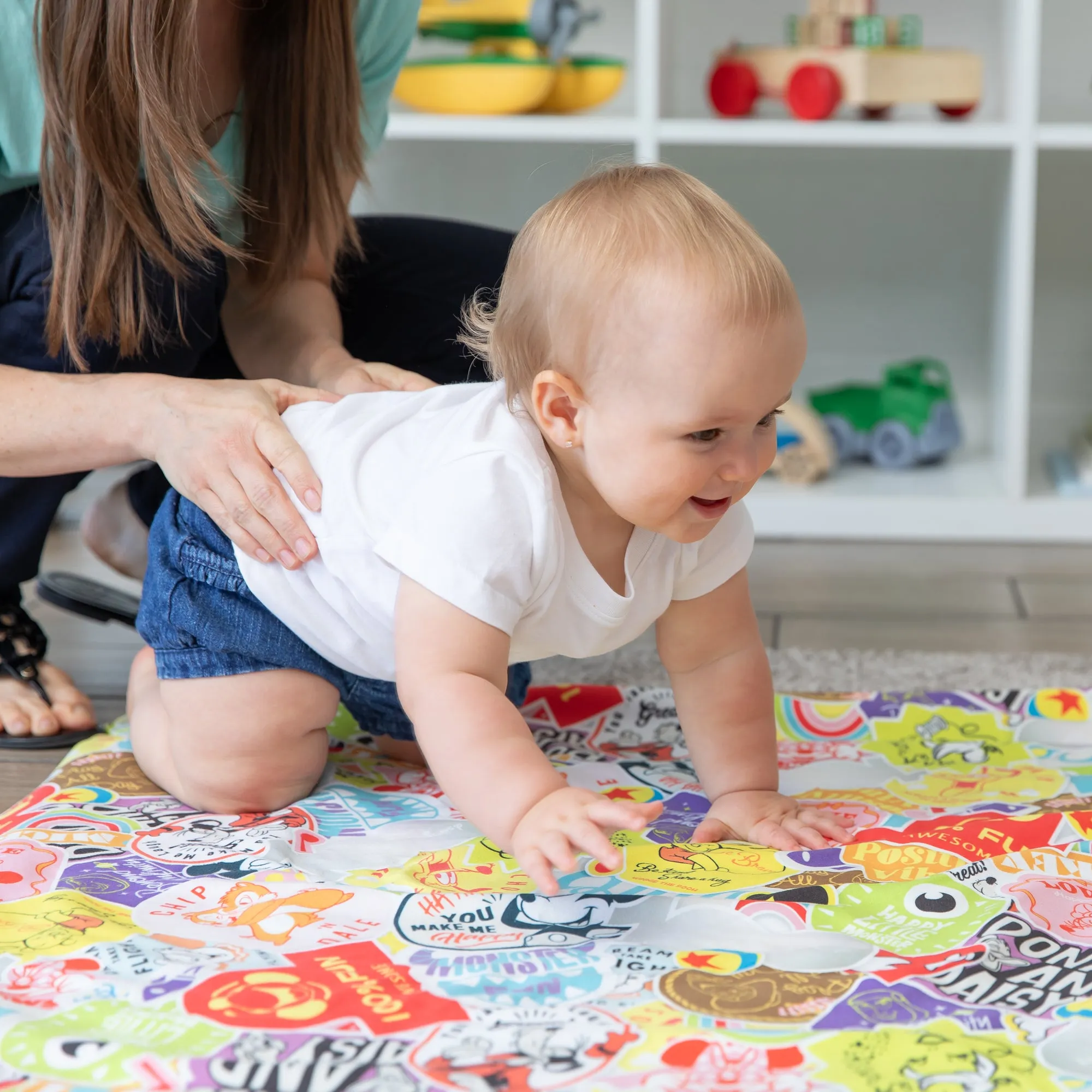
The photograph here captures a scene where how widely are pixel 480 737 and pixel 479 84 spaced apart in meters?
1.21

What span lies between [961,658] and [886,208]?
99 cm

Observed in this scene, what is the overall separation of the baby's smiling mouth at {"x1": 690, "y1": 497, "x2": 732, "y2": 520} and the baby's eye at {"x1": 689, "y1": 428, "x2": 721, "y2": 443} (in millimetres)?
40

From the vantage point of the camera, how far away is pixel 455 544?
2.43 ft

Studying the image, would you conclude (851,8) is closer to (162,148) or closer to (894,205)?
(894,205)

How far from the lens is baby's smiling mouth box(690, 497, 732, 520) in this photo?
76cm

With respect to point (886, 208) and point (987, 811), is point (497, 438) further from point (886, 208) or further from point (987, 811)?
point (886, 208)

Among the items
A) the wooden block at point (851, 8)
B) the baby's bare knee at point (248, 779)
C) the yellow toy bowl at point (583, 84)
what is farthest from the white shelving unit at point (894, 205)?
the baby's bare knee at point (248, 779)

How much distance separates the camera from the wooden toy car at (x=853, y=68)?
1.70 m

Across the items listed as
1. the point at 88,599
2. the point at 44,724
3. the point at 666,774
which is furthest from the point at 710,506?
the point at 88,599

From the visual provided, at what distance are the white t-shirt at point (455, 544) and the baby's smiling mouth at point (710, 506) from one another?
0.07 m

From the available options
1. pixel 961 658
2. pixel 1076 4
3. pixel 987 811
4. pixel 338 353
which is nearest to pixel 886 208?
pixel 1076 4

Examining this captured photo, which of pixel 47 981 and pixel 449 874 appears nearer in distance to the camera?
pixel 47 981

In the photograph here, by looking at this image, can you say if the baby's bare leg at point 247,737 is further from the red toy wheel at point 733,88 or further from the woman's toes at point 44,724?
the red toy wheel at point 733,88

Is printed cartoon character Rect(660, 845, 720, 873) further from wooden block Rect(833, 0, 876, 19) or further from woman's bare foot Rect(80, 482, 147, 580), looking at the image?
wooden block Rect(833, 0, 876, 19)
